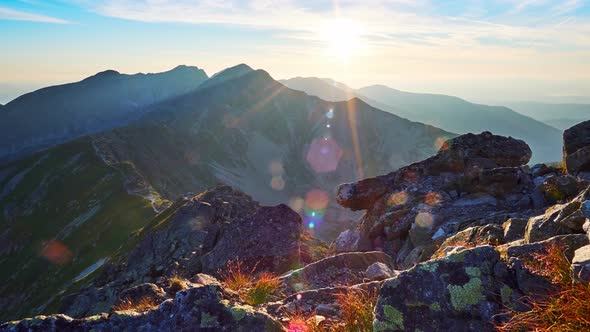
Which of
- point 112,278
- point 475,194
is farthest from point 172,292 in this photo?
point 112,278

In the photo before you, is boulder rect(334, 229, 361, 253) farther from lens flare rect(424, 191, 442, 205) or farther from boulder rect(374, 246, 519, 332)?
boulder rect(374, 246, 519, 332)

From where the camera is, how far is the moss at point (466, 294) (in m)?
6.58

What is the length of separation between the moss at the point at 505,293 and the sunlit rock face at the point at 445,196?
883 cm

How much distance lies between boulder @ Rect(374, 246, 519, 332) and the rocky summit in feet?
0.06

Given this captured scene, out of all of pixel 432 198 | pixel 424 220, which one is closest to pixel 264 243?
pixel 424 220

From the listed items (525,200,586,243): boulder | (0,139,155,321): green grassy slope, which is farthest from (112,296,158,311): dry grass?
(0,139,155,321): green grassy slope

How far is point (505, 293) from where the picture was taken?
6559mm

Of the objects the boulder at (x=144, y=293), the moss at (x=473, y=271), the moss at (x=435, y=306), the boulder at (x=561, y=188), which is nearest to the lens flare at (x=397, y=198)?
the boulder at (x=561, y=188)

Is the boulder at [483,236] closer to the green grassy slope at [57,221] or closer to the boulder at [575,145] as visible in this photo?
the boulder at [575,145]

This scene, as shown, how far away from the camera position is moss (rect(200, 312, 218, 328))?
24.2 ft

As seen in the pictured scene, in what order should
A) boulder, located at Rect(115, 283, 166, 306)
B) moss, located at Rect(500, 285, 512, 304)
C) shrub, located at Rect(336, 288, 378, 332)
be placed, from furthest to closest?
boulder, located at Rect(115, 283, 166, 306) < shrub, located at Rect(336, 288, 378, 332) < moss, located at Rect(500, 285, 512, 304)

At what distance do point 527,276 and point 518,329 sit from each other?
1233mm

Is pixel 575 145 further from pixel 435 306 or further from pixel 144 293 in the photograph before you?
pixel 144 293

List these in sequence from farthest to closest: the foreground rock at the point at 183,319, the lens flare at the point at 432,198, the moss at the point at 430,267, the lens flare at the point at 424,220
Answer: the lens flare at the point at 432,198 < the lens flare at the point at 424,220 < the foreground rock at the point at 183,319 < the moss at the point at 430,267
